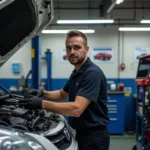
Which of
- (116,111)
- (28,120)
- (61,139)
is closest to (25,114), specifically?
A: (28,120)

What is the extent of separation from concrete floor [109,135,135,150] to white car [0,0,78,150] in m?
2.92

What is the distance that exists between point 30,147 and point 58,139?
0.41 m

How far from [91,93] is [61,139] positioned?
19.2 inches

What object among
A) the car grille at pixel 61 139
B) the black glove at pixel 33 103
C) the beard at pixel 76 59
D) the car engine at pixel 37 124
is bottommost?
the car grille at pixel 61 139

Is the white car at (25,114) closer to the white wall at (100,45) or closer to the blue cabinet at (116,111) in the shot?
the blue cabinet at (116,111)

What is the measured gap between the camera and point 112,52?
7.73m

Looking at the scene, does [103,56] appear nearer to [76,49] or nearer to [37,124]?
[76,49]

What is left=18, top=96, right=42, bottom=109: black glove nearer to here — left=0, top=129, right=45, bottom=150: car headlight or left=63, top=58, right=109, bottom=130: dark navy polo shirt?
left=63, top=58, right=109, bottom=130: dark navy polo shirt

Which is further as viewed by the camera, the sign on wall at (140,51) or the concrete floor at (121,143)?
the sign on wall at (140,51)

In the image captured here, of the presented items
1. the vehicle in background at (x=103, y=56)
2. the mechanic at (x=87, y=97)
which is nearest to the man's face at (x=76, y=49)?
the mechanic at (x=87, y=97)

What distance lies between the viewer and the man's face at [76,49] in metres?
2.26

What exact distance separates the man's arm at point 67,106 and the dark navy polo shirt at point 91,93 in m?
0.06

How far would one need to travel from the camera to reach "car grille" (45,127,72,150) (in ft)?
5.69

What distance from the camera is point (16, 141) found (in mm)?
1391
